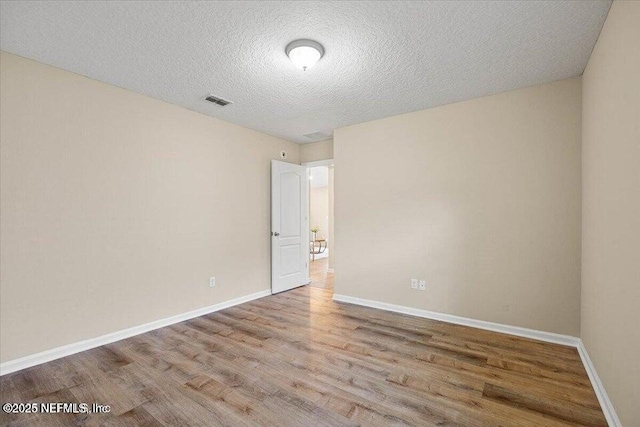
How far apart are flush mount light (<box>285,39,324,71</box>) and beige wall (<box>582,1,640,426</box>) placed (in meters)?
1.85

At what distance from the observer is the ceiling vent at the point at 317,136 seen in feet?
15.3

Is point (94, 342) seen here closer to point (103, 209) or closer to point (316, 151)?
point (103, 209)

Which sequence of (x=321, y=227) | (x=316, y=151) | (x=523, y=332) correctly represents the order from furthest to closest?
(x=321, y=227)
(x=316, y=151)
(x=523, y=332)

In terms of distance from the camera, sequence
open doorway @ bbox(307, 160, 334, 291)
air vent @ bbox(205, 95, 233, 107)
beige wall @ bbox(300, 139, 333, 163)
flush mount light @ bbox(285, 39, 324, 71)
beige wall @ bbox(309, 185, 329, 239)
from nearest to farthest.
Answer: flush mount light @ bbox(285, 39, 324, 71), air vent @ bbox(205, 95, 233, 107), beige wall @ bbox(300, 139, 333, 163), open doorway @ bbox(307, 160, 334, 291), beige wall @ bbox(309, 185, 329, 239)

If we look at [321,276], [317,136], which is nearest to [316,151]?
[317,136]

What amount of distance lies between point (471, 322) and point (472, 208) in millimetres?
1321

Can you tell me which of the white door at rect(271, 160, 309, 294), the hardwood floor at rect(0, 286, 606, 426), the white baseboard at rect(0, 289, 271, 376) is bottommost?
the hardwood floor at rect(0, 286, 606, 426)

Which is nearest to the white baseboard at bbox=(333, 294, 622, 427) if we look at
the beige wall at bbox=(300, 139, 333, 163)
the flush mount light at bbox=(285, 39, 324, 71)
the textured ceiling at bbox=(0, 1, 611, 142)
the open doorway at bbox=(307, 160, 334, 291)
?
the open doorway at bbox=(307, 160, 334, 291)

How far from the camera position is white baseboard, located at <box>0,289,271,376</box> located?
232 centimetres

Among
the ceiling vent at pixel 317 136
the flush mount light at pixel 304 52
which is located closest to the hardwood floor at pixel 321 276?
the ceiling vent at pixel 317 136

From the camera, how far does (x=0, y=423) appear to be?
5.69 feet

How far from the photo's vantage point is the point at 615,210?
1.76 meters

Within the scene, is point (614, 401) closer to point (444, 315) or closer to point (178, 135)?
point (444, 315)

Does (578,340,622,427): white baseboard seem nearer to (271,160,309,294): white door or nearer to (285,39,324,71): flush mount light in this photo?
(285,39,324,71): flush mount light
